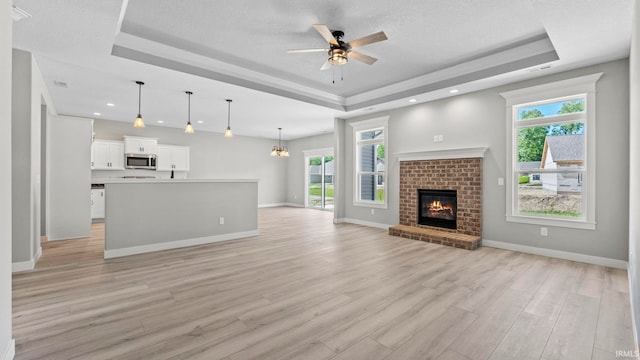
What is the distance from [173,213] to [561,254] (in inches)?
235

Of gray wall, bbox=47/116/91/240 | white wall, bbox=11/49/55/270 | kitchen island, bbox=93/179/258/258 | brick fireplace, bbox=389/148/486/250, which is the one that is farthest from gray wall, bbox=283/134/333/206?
white wall, bbox=11/49/55/270

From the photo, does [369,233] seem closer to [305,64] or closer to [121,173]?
[305,64]

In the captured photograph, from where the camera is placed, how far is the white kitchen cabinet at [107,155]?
24.4 feet

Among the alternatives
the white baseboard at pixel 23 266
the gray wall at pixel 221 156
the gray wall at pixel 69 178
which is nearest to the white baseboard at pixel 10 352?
the white baseboard at pixel 23 266

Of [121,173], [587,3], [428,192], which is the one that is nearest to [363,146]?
[428,192]

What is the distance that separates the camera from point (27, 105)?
3592 millimetres

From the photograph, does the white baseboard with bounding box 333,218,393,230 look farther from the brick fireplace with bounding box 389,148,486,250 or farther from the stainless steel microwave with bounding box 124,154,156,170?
the stainless steel microwave with bounding box 124,154,156,170

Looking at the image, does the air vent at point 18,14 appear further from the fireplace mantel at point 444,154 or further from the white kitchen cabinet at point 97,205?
the fireplace mantel at point 444,154

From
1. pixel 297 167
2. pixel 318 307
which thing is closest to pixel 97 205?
pixel 297 167

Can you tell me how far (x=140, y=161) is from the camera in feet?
26.6

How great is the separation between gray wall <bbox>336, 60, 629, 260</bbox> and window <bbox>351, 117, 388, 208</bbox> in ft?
0.53

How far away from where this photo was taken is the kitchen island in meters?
4.21

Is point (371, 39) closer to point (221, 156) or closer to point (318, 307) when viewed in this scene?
point (318, 307)

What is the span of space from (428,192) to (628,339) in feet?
12.5
